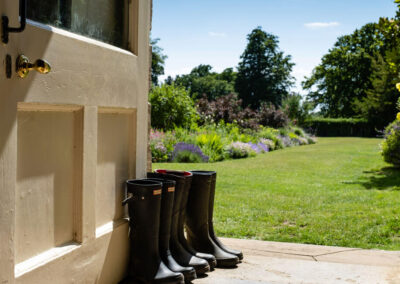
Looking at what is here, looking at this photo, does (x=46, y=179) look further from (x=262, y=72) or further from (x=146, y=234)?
(x=262, y=72)

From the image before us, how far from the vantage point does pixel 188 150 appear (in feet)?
36.1

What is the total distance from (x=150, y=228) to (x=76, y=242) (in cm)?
45

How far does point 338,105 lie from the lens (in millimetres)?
40625

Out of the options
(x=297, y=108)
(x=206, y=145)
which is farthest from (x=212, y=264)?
(x=297, y=108)

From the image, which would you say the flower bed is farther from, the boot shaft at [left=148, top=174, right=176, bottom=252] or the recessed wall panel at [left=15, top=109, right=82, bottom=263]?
the recessed wall panel at [left=15, top=109, right=82, bottom=263]

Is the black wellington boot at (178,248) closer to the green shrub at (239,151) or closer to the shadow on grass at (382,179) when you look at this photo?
the shadow on grass at (382,179)

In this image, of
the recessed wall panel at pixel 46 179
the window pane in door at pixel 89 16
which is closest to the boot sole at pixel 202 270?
the recessed wall panel at pixel 46 179

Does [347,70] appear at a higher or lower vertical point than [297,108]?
higher

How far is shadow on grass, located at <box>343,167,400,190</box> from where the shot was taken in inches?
294

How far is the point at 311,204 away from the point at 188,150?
5.43 metres

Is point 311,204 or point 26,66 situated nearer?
point 26,66

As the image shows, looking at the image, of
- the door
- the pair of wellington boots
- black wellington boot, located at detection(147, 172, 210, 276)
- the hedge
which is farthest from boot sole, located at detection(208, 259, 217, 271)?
the hedge

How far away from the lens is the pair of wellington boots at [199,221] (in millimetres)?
2830

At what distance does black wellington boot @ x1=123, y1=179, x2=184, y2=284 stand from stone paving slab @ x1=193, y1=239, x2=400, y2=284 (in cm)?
29
